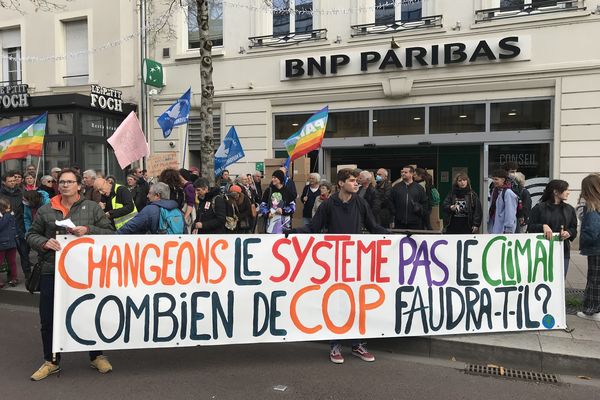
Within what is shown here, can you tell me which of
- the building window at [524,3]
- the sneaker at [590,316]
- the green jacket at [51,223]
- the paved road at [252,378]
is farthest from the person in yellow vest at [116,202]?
the building window at [524,3]

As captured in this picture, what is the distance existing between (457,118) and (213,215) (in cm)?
687

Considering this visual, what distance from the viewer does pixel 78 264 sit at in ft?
13.2

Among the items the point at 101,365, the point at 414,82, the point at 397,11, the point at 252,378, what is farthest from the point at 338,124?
the point at 101,365

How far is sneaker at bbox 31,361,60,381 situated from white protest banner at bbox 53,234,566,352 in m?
0.24

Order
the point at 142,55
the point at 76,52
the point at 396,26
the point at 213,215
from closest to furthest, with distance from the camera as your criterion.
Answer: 1. the point at 213,215
2. the point at 396,26
3. the point at 142,55
4. the point at 76,52

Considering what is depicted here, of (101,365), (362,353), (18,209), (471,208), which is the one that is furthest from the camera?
(18,209)

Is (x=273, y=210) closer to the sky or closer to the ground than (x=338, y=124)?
closer to the ground

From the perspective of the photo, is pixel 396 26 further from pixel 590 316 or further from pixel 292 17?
pixel 590 316

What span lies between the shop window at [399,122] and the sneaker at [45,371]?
903 centimetres

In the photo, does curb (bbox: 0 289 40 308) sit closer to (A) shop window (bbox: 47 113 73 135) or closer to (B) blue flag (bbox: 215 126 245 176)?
(B) blue flag (bbox: 215 126 245 176)

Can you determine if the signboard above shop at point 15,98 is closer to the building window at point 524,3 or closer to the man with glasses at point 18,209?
the man with glasses at point 18,209

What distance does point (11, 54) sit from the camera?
591 inches

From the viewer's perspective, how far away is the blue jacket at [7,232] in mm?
6695

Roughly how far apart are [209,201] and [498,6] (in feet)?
26.2
